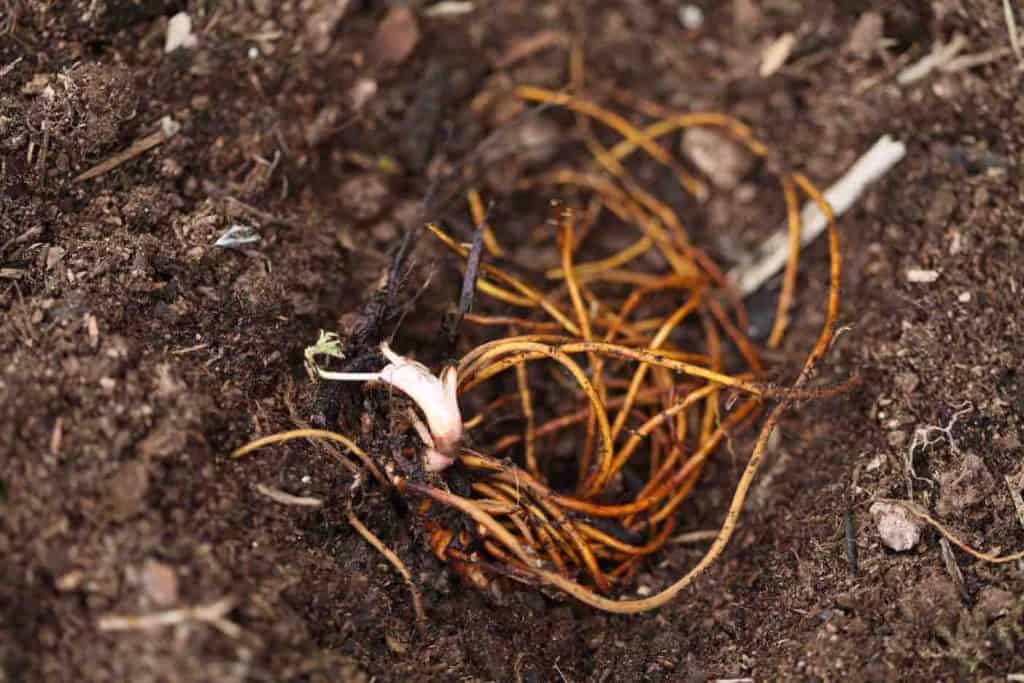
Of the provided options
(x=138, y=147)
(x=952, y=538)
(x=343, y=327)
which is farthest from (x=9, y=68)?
(x=952, y=538)

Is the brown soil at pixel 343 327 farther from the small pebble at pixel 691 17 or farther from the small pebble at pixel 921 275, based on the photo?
the small pebble at pixel 691 17

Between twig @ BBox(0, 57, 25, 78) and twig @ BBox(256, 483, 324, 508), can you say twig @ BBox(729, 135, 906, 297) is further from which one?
twig @ BBox(0, 57, 25, 78)

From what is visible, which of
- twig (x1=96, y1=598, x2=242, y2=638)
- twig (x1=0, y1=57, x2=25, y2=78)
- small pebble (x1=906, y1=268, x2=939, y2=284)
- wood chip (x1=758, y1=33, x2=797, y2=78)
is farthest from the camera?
wood chip (x1=758, y1=33, x2=797, y2=78)

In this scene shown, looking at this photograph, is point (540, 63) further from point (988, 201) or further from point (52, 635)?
point (52, 635)

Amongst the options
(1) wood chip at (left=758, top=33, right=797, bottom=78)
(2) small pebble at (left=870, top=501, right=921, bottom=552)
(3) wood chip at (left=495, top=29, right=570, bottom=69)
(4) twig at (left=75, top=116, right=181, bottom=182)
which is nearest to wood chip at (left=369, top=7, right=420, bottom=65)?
(3) wood chip at (left=495, top=29, right=570, bottom=69)

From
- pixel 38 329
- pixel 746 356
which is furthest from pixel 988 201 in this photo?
pixel 38 329

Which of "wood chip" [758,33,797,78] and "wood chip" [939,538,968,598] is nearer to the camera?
"wood chip" [939,538,968,598]

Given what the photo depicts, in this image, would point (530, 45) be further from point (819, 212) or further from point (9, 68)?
point (9, 68)

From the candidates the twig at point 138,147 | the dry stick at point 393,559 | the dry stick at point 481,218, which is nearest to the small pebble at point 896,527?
the dry stick at point 393,559
